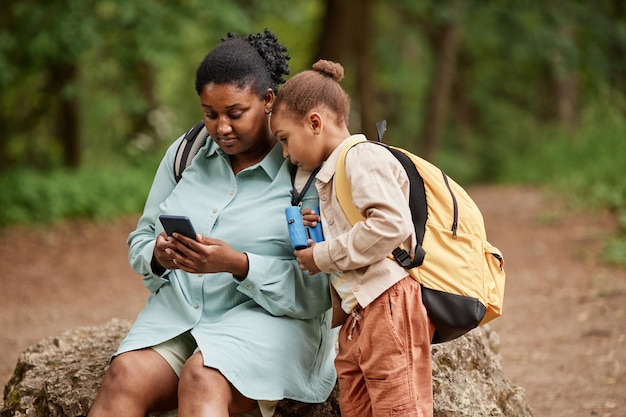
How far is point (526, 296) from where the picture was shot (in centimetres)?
705

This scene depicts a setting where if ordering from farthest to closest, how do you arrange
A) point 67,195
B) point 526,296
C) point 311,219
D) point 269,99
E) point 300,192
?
point 67,195, point 526,296, point 269,99, point 300,192, point 311,219

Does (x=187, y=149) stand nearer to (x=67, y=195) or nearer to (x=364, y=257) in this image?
(x=364, y=257)

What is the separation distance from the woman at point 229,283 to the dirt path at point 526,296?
1998mm

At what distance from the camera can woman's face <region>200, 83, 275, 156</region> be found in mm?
2799

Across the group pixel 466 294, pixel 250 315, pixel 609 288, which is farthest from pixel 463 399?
pixel 609 288

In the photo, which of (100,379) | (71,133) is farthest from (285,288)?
(71,133)

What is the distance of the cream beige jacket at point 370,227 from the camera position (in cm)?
243

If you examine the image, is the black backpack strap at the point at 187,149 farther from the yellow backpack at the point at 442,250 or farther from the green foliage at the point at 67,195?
the green foliage at the point at 67,195

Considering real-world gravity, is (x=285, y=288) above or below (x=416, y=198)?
below

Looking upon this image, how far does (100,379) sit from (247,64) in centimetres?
137

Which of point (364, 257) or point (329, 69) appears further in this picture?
point (329, 69)

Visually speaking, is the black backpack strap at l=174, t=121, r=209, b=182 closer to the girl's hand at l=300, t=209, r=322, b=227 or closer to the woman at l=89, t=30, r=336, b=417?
the woman at l=89, t=30, r=336, b=417

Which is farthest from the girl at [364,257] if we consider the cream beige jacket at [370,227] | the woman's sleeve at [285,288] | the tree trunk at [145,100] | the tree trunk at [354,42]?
the tree trunk at [354,42]

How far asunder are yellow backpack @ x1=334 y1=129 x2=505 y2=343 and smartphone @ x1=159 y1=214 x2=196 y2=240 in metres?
0.49
